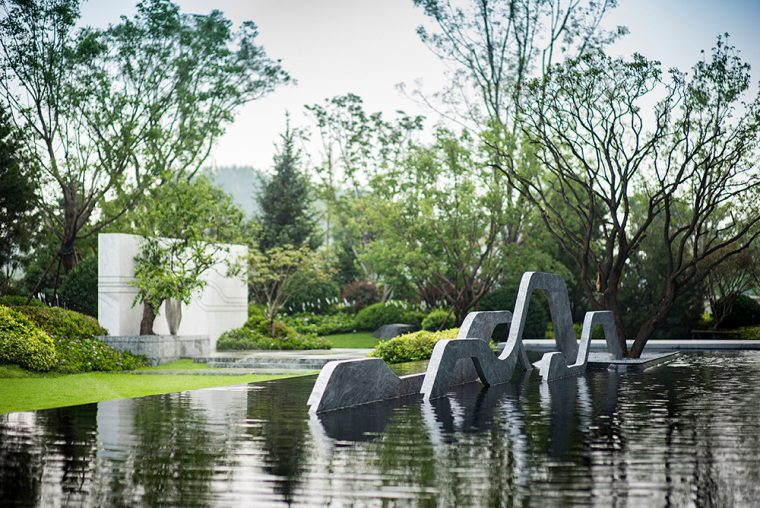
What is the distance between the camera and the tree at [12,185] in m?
21.9

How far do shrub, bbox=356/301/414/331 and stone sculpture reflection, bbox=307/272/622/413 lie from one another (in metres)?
11.7

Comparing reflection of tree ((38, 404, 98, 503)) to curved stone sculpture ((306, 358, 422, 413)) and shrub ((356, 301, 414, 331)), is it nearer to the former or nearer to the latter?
curved stone sculpture ((306, 358, 422, 413))

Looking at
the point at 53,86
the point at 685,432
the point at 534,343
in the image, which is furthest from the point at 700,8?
the point at 685,432

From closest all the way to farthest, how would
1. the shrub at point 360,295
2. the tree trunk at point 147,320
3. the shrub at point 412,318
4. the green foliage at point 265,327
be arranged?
the tree trunk at point 147,320 < the green foliage at point 265,327 < the shrub at point 412,318 < the shrub at point 360,295

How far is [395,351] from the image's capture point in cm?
1572

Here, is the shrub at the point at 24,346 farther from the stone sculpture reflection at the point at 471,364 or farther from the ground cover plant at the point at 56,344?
the stone sculpture reflection at the point at 471,364

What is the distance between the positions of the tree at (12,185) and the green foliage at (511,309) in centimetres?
1453

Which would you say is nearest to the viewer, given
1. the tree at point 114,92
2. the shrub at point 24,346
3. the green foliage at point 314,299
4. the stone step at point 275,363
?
the shrub at point 24,346

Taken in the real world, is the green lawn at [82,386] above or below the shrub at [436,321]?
below

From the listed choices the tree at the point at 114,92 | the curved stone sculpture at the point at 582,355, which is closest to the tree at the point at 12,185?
the tree at the point at 114,92

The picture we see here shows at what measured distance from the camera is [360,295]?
30.3 meters

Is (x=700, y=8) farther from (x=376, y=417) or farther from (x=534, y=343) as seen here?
(x=376, y=417)

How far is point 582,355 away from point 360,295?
17333 mm

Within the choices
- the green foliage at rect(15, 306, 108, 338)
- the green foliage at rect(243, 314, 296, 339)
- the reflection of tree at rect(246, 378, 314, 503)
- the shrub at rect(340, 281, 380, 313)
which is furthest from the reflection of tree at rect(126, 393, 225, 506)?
the shrub at rect(340, 281, 380, 313)
